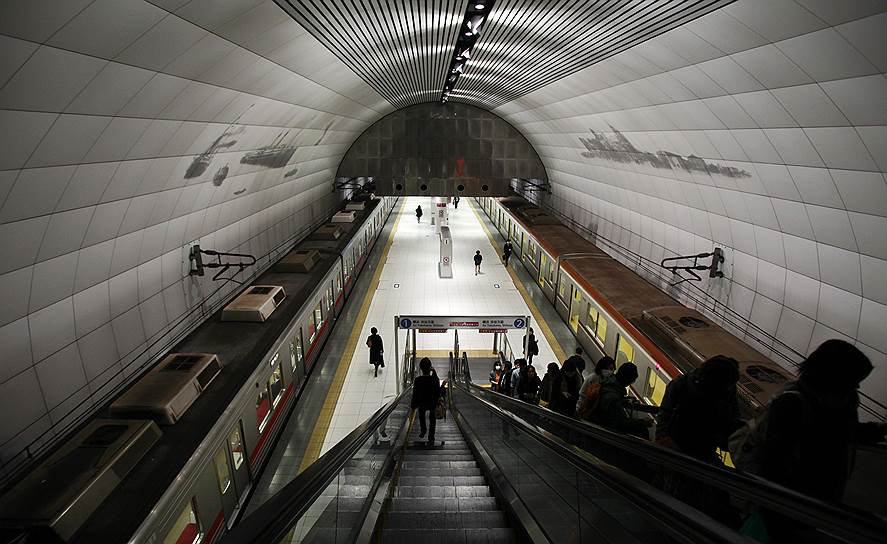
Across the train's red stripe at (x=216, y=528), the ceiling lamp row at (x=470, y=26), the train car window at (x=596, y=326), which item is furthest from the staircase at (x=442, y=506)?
the ceiling lamp row at (x=470, y=26)

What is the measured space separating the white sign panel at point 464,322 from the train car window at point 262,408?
9.68 ft

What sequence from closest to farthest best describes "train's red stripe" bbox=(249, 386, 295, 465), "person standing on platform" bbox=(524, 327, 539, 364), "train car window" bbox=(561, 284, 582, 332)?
"train's red stripe" bbox=(249, 386, 295, 465) < "person standing on platform" bbox=(524, 327, 539, 364) < "train car window" bbox=(561, 284, 582, 332)

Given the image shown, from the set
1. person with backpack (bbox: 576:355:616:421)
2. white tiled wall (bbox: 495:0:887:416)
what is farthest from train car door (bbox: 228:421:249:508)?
white tiled wall (bbox: 495:0:887:416)

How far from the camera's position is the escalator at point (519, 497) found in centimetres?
125

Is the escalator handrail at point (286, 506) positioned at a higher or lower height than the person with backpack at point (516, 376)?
higher

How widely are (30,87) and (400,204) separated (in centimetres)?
2973

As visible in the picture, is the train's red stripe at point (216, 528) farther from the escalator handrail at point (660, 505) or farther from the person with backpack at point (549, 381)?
the escalator handrail at point (660, 505)

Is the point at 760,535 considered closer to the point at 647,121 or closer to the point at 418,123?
the point at 647,121

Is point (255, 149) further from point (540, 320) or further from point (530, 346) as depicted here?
point (540, 320)

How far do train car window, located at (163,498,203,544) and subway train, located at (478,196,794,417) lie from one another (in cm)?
564

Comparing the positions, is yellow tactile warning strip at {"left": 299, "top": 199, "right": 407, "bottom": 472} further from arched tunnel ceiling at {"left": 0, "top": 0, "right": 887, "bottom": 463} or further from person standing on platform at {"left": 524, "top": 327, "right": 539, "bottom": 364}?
person standing on platform at {"left": 524, "top": 327, "right": 539, "bottom": 364}

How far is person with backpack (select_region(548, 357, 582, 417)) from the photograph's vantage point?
4.74 metres

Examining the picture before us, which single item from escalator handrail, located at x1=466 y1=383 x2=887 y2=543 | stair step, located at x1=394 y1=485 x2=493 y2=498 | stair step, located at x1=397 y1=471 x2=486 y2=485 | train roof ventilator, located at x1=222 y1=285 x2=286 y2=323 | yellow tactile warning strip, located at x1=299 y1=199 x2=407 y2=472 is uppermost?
escalator handrail, located at x1=466 y1=383 x2=887 y2=543

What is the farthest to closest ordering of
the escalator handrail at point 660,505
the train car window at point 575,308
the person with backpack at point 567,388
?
the train car window at point 575,308
the person with backpack at point 567,388
the escalator handrail at point 660,505
